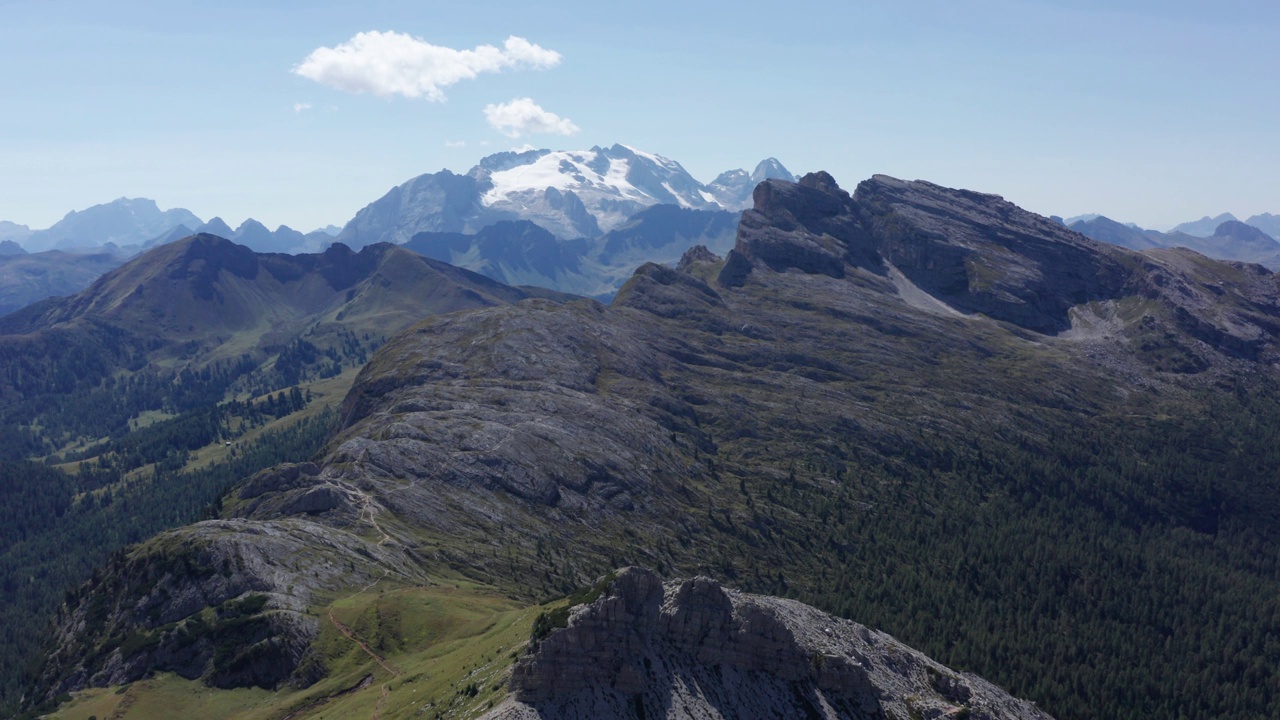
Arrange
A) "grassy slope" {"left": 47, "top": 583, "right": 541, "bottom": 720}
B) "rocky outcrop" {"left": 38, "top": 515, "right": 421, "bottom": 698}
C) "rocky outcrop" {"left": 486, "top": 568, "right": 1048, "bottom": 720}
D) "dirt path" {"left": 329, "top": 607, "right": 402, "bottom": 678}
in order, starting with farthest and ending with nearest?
"rocky outcrop" {"left": 38, "top": 515, "right": 421, "bottom": 698} → "dirt path" {"left": 329, "top": 607, "right": 402, "bottom": 678} → "grassy slope" {"left": 47, "top": 583, "right": 541, "bottom": 720} → "rocky outcrop" {"left": 486, "top": 568, "right": 1048, "bottom": 720}

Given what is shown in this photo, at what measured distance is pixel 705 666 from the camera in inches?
4636

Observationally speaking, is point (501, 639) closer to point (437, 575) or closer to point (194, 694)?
point (194, 694)

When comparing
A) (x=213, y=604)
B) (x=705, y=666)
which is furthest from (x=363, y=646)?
(x=705, y=666)

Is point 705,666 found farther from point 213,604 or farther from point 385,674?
point 213,604

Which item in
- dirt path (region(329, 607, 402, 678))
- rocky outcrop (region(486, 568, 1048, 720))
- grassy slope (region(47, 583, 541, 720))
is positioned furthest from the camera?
dirt path (region(329, 607, 402, 678))

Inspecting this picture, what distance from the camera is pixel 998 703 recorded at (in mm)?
155750

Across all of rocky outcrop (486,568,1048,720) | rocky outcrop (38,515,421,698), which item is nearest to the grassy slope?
rocky outcrop (38,515,421,698)

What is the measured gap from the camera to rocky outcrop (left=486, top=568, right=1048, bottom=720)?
104m

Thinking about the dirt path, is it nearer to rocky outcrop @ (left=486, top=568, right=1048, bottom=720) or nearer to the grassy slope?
the grassy slope

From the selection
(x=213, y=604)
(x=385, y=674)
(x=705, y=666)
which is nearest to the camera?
(x=705, y=666)

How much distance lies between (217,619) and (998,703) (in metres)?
130

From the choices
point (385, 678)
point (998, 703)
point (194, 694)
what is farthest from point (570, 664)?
point (998, 703)

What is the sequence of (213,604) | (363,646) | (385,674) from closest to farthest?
(385,674) < (363,646) < (213,604)

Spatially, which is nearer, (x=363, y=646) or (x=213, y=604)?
(x=363, y=646)
